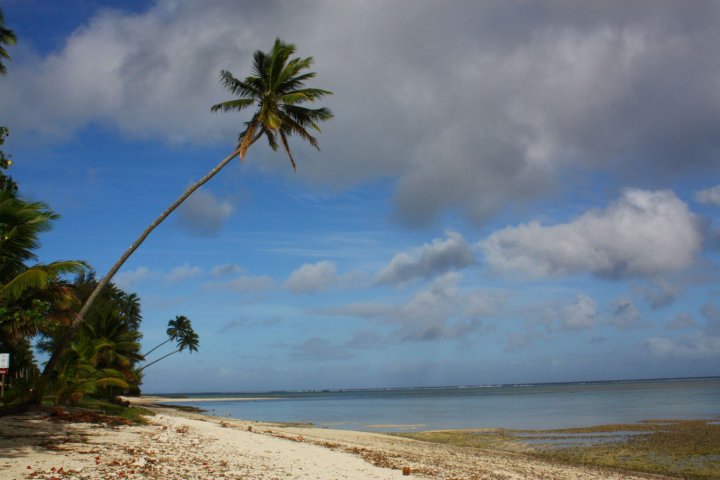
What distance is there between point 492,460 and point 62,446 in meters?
15.4

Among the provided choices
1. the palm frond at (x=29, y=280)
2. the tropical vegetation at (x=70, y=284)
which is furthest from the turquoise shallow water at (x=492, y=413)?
the palm frond at (x=29, y=280)

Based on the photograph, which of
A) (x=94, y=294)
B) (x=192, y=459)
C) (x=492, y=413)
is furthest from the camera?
(x=492, y=413)

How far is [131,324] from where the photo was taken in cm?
7781

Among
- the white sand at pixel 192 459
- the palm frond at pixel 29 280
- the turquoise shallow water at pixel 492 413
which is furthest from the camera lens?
the turquoise shallow water at pixel 492 413

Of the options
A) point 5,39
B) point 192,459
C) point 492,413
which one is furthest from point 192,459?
point 492,413

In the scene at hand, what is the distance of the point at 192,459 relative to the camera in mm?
12828

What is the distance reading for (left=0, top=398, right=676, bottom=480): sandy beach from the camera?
1069 cm

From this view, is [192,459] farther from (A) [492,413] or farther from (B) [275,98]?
(A) [492,413]

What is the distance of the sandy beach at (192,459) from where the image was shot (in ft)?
35.1

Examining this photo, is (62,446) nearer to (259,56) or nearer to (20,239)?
(20,239)

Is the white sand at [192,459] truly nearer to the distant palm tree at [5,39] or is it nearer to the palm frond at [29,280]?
the palm frond at [29,280]

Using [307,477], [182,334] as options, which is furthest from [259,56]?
[182,334]

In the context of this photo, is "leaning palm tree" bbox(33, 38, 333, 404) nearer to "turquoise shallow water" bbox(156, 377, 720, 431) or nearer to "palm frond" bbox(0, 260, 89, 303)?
"palm frond" bbox(0, 260, 89, 303)

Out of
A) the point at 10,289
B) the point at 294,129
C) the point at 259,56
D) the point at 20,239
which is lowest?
the point at 10,289
